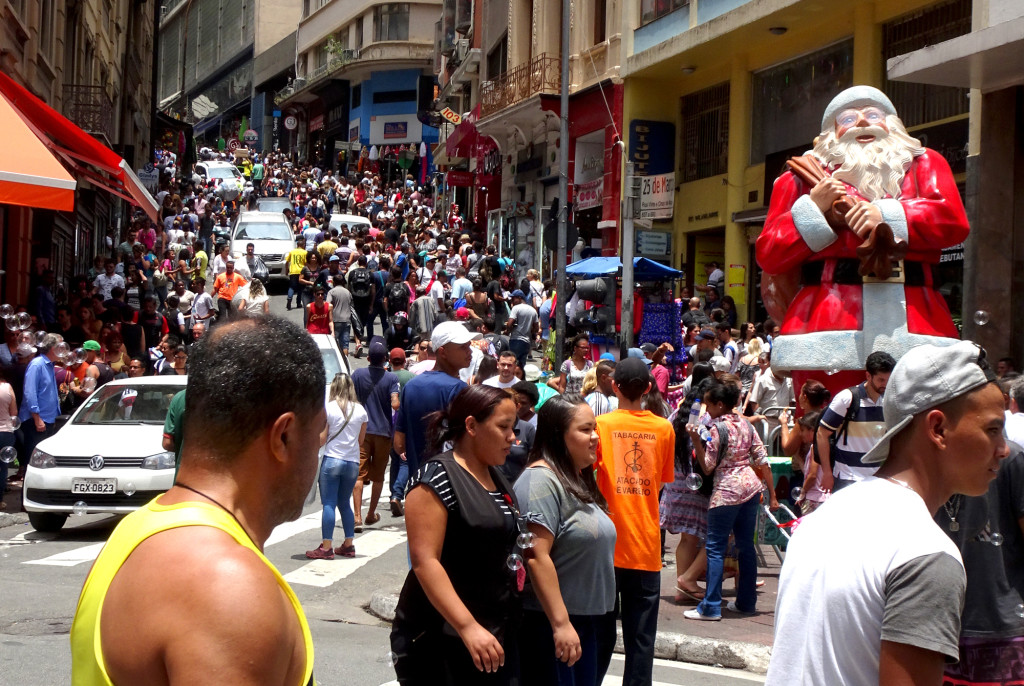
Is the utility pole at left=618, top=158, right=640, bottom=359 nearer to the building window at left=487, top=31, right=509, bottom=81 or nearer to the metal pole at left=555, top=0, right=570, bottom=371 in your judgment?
the metal pole at left=555, top=0, right=570, bottom=371

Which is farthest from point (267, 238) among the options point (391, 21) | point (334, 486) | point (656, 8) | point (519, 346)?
point (391, 21)

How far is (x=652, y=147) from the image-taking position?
84.6 ft

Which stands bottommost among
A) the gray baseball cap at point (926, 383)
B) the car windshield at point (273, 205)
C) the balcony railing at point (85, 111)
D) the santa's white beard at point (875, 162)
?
the gray baseball cap at point (926, 383)

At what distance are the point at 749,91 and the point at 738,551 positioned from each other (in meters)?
15.3

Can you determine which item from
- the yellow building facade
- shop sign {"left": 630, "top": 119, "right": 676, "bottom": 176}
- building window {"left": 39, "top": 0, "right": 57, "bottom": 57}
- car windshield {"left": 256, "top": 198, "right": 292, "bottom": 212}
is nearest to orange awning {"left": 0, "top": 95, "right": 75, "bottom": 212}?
building window {"left": 39, "top": 0, "right": 57, "bottom": 57}

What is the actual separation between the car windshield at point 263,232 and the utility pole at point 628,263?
728 inches

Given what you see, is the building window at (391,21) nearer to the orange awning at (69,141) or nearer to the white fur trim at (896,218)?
the orange awning at (69,141)

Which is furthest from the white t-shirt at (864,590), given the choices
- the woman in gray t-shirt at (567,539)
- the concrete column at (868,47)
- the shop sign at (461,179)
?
the shop sign at (461,179)

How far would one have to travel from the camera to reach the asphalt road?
724 centimetres

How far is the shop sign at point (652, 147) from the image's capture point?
25.5 meters

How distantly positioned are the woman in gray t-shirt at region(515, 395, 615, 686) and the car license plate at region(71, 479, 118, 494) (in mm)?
7474

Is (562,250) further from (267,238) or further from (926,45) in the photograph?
(267,238)

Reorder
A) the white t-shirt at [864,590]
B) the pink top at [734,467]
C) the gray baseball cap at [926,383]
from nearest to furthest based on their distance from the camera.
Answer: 1. the white t-shirt at [864,590]
2. the gray baseball cap at [926,383]
3. the pink top at [734,467]

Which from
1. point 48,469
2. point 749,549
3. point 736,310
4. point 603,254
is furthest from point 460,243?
point 749,549
